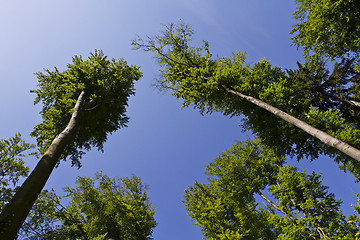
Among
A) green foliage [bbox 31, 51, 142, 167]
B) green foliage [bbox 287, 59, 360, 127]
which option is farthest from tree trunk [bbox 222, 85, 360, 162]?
green foliage [bbox 31, 51, 142, 167]

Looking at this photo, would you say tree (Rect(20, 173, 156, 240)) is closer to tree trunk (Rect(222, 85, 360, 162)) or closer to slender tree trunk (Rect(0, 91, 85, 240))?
slender tree trunk (Rect(0, 91, 85, 240))

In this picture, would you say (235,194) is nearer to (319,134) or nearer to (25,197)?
(319,134)

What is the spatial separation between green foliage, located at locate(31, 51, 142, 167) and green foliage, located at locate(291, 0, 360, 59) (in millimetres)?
11006

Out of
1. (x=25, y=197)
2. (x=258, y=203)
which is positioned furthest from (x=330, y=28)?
(x=25, y=197)

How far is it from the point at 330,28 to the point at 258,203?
10.8 m

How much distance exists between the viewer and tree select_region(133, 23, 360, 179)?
8312 mm

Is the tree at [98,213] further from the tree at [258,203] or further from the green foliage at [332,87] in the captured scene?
the green foliage at [332,87]

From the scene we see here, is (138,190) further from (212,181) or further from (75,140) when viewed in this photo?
(212,181)

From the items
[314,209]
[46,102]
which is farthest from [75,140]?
[314,209]

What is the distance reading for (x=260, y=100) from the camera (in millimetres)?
9156

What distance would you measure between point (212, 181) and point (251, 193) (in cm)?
335

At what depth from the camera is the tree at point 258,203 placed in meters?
9.34

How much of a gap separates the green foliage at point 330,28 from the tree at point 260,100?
2122 mm

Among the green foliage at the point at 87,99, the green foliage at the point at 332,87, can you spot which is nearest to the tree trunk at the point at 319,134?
the green foliage at the point at 332,87
